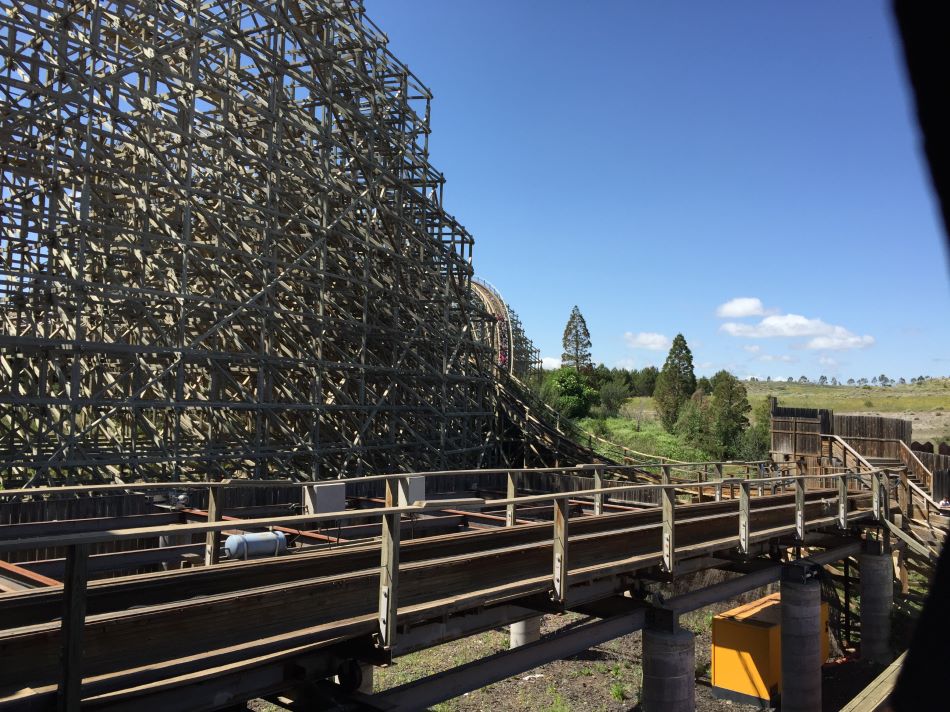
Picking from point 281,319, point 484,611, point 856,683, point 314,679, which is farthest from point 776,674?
point 281,319

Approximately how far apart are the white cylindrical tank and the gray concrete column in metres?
4.78

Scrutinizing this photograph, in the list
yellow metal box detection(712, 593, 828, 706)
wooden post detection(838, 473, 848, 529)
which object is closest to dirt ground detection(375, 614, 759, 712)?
yellow metal box detection(712, 593, 828, 706)

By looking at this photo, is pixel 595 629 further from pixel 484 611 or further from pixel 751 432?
pixel 751 432

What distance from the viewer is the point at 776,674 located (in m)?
14.4

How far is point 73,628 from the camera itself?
419cm

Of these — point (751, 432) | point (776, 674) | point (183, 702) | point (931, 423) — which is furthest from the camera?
point (931, 423)

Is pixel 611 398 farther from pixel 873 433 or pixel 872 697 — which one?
pixel 872 697

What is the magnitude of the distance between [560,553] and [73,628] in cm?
457

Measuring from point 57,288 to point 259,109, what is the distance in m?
6.66

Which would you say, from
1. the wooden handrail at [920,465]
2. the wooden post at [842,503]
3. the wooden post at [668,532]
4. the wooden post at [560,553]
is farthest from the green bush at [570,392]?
the wooden post at [560,553]

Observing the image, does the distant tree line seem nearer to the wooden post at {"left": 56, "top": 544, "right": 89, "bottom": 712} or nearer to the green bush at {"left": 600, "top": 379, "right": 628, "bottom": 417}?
the green bush at {"left": 600, "top": 379, "right": 628, "bottom": 417}

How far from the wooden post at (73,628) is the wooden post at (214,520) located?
12.6 feet

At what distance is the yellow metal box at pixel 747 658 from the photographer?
1431 centimetres

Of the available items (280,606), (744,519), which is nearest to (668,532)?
(744,519)
